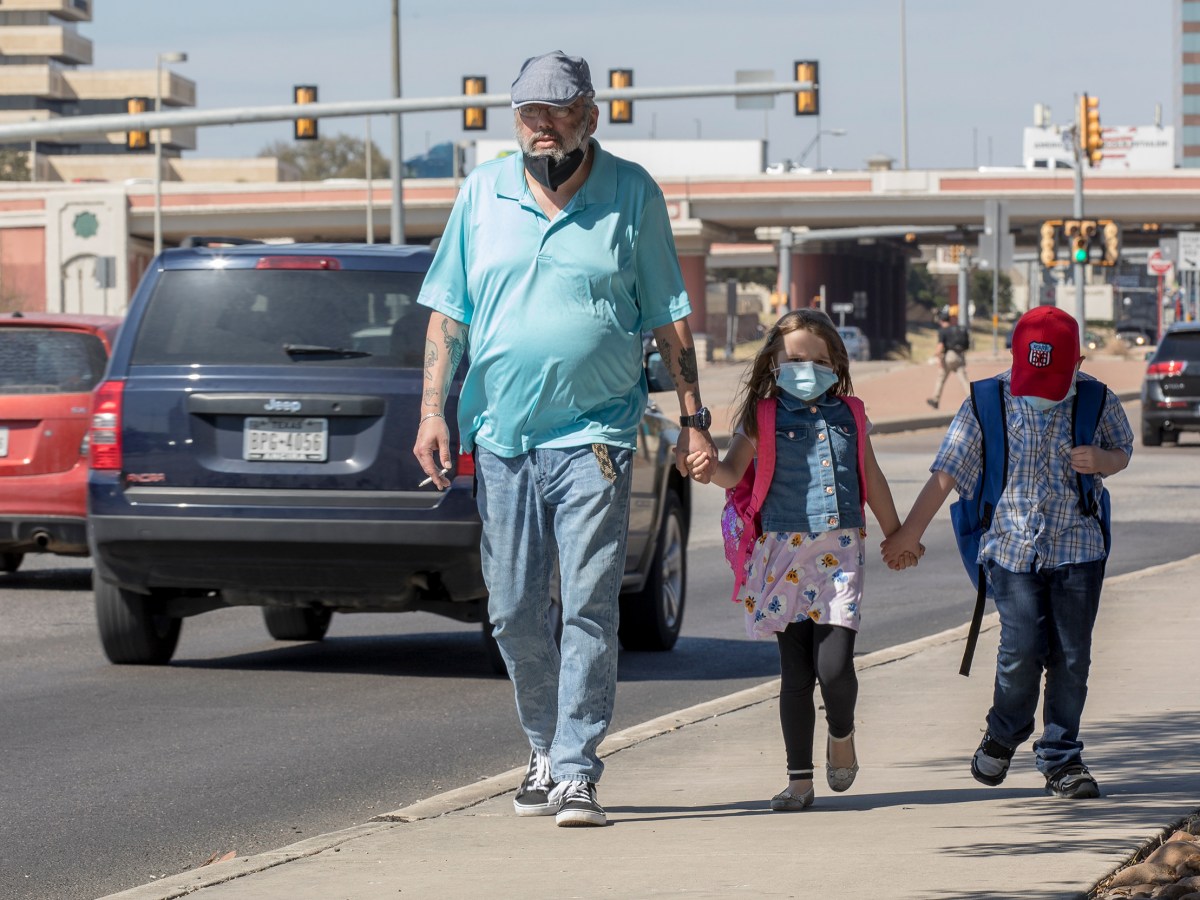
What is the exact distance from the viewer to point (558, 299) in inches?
237

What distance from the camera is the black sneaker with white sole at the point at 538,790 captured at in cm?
612

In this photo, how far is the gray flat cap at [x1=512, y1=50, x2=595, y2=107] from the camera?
594 cm

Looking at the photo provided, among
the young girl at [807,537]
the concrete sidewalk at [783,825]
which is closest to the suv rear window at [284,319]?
the concrete sidewalk at [783,825]

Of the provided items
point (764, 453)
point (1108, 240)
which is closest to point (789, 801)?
point (764, 453)

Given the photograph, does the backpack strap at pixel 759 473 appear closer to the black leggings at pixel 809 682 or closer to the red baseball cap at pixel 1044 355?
the black leggings at pixel 809 682

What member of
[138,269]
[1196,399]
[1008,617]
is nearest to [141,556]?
[1008,617]

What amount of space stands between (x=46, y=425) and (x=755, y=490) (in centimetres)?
802

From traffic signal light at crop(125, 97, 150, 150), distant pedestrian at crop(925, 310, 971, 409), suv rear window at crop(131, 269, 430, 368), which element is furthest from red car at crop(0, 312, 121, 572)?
distant pedestrian at crop(925, 310, 971, 409)

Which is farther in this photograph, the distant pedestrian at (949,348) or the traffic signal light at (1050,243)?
the traffic signal light at (1050,243)

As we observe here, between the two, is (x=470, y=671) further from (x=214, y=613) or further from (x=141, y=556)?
(x=214, y=613)

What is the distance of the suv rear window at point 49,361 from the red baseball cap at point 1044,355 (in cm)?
841

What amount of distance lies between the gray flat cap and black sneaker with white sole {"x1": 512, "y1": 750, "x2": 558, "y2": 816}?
180 centimetres

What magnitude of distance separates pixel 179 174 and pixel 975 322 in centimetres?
5943

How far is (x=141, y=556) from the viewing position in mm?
9336
